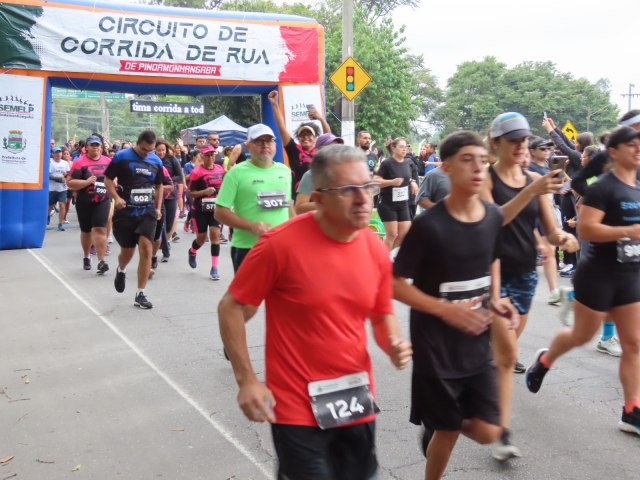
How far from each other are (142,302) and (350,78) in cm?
831

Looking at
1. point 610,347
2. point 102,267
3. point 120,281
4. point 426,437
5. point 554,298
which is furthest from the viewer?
point 102,267

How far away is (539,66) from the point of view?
254 ft

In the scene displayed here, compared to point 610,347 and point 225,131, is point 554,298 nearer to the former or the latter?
point 610,347

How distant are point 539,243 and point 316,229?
8.18 feet

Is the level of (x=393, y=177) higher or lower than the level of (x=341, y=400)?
higher

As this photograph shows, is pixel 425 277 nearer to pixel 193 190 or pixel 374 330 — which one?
pixel 374 330

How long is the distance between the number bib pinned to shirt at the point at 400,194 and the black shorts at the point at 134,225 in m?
3.67

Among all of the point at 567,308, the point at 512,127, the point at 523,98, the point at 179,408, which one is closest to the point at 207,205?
the point at 179,408

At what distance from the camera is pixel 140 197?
8.21 m

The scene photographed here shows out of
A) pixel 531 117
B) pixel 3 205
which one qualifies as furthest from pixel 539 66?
pixel 3 205

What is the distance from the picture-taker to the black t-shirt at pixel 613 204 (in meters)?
4.18

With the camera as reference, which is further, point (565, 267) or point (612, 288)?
point (565, 267)

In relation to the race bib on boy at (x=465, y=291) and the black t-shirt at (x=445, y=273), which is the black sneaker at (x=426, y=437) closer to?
the black t-shirt at (x=445, y=273)

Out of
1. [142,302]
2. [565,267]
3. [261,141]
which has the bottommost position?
[142,302]
